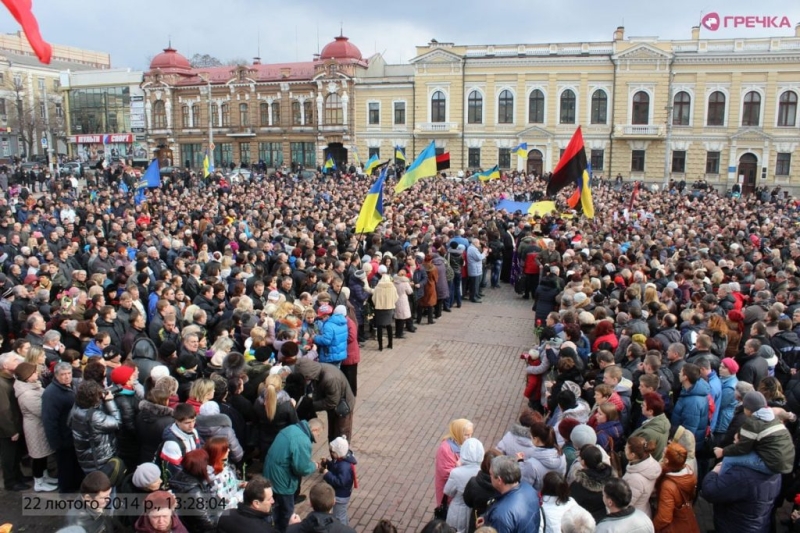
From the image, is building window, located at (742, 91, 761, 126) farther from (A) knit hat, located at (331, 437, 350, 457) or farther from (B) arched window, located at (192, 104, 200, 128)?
(A) knit hat, located at (331, 437, 350, 457)

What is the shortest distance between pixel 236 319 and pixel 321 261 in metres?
3.37

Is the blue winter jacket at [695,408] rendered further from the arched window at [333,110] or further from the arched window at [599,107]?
the arched window at [333,110]

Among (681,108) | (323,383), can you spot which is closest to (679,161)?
(681,108)

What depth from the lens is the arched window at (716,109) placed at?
41906 millimetres

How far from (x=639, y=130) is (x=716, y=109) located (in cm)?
496

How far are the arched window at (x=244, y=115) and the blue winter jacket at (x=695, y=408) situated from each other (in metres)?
49.9

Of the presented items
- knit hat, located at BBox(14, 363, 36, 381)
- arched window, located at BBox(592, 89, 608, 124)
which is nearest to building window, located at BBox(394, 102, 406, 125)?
arched window, located at BBox(592, 89, 608, 124)

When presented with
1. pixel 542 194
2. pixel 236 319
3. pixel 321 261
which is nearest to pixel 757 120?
pixel 542 194

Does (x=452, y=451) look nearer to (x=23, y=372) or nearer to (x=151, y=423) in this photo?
(x=151, y=423)

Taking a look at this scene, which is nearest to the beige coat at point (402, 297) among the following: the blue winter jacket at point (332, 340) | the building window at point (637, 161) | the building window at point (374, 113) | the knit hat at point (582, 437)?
the blue winter jacket at point (332, 340)

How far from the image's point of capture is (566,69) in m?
43.8

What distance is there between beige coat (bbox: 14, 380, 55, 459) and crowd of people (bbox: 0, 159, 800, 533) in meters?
0.02

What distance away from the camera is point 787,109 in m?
40.7

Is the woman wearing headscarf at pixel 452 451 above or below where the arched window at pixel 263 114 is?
below
